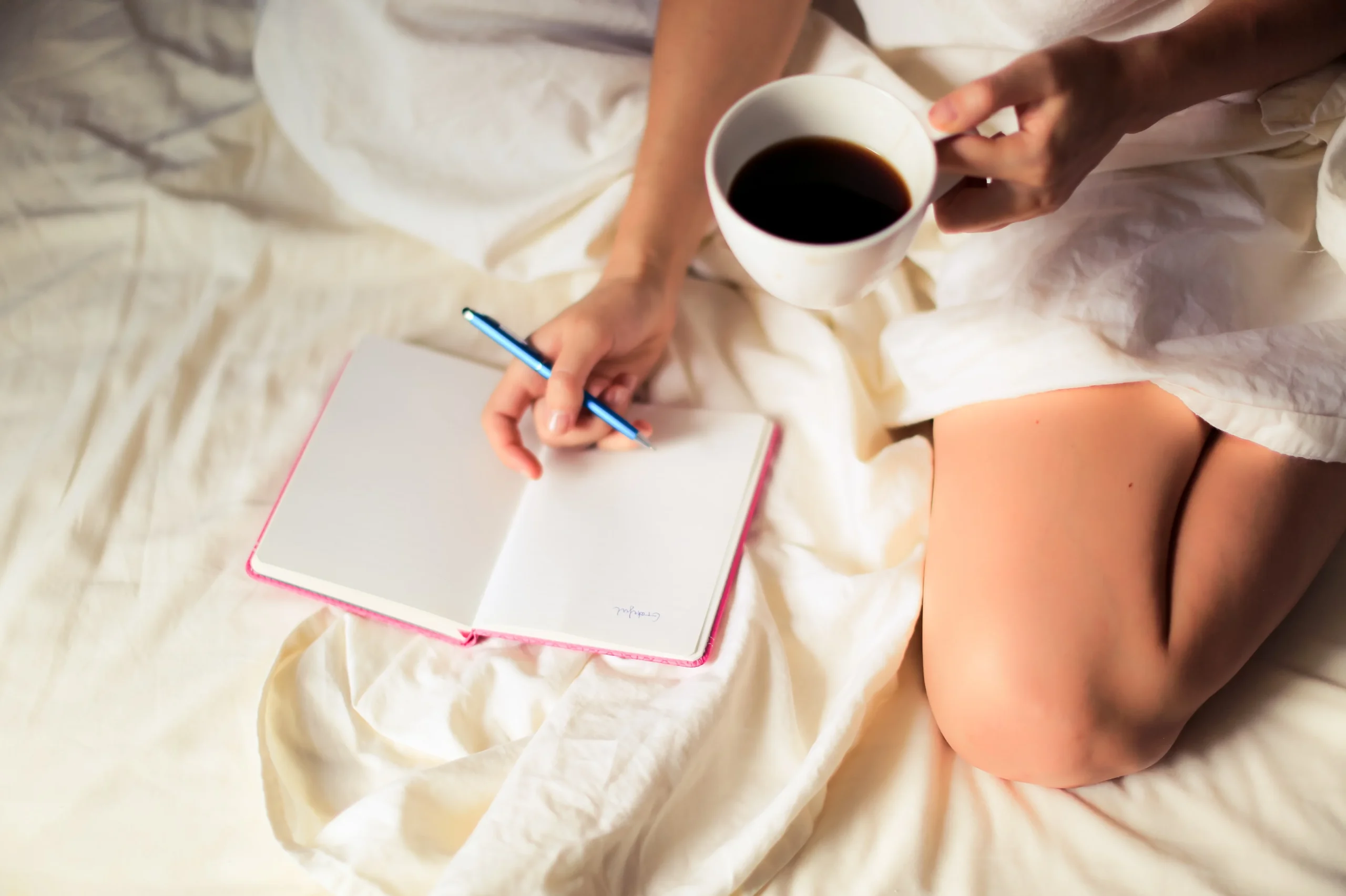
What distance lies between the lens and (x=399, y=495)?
0.85 m

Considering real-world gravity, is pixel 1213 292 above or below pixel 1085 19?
below

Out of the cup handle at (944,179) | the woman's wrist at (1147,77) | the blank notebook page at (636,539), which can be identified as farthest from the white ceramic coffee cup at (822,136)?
the blank notebook page at (636,539)

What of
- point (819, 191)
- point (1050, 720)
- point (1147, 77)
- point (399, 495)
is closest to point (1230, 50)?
point (1147, 77)

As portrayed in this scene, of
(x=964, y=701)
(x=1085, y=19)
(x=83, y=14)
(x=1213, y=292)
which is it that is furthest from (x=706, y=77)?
(x=83, y=14)

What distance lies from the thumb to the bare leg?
0.32m

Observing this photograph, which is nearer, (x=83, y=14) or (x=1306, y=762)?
(x=1306, y=762)

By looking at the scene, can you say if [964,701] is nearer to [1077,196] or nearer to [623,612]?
[623,612]

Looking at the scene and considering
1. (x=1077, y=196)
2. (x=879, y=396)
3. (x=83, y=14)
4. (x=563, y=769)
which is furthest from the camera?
(x=83, y=14)

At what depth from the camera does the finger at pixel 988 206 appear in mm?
614

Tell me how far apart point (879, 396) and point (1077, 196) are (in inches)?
9.1

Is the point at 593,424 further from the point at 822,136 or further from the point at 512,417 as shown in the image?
the point at 822,136

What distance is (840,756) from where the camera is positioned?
71cm

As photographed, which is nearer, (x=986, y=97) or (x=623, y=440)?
(x=986, y=97)

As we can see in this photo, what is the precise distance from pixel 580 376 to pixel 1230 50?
509 mm
